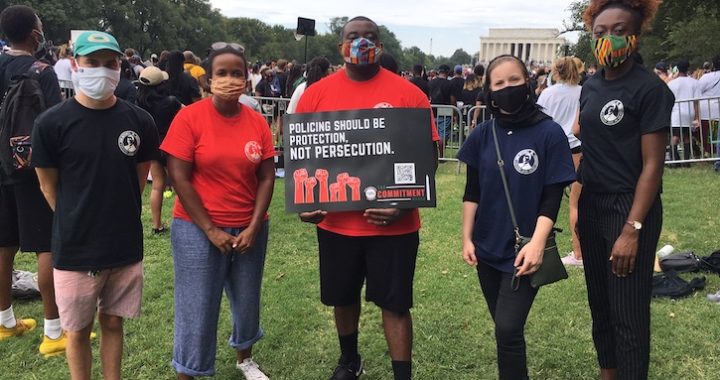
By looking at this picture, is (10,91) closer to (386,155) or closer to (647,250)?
(386,155)

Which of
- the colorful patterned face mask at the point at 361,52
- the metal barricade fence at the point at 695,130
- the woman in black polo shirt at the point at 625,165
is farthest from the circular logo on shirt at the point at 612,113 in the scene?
the metal barricade fence at the point at 695,130

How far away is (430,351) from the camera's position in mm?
4066

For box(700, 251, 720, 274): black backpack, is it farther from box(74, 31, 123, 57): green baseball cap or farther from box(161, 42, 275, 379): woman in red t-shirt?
box(74, 31, 123, 57): green baseball cap

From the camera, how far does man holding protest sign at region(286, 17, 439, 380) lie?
3.06 metres

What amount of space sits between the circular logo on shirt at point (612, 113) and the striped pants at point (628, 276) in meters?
0.37

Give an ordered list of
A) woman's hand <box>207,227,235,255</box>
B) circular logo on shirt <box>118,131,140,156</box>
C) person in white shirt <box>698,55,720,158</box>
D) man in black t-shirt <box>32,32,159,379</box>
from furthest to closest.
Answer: person in white shirt <box>698,55,720,158</box> → woman's hand <box>207,227,235,255</box> → circular logo on shirt <box>118,131,140,156</box> → man in black t-shirt <box>32,32,159,379</box>

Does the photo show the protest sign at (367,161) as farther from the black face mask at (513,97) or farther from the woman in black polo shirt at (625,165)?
the woman in black polo shirt at (625,165)

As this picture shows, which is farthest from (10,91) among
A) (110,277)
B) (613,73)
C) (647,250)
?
(647,250)

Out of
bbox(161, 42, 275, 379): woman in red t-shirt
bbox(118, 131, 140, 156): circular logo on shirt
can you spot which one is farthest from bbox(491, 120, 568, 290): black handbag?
bbox(118, 131, 140, 156): circular logo on shirt

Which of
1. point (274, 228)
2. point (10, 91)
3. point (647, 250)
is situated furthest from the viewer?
point (274, 228)

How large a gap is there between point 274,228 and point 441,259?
224cm

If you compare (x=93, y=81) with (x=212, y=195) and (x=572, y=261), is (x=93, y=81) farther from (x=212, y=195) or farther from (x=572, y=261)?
(x=572, y=261)

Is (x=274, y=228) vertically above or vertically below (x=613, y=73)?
below

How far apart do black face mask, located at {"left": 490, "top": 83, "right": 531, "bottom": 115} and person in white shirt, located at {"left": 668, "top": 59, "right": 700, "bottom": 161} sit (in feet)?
29.7
